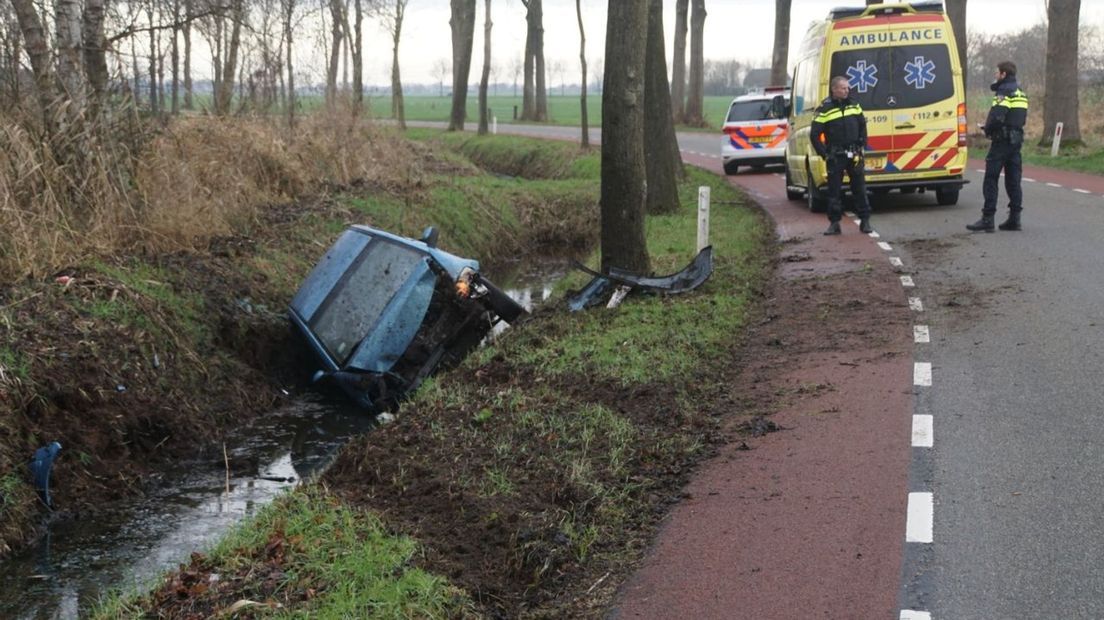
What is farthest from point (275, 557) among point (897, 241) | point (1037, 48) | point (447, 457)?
point (1037, 48)

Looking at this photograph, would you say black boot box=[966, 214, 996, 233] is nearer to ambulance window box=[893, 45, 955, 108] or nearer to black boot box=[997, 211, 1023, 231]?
black boot box=[997, 211, 1023, 231]

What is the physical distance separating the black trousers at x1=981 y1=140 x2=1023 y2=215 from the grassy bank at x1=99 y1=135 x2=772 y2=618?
17.9 ft

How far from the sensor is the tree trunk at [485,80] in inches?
1591

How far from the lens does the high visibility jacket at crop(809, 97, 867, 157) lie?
14992 mm

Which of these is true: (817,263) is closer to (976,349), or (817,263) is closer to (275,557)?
(976,349)

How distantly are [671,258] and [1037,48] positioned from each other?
6161 centimetres

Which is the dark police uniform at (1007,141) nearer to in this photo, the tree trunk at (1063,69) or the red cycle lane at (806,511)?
the red cycle lane at (806,511)

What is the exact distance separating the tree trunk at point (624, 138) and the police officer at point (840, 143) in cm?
426

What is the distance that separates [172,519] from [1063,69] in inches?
1004

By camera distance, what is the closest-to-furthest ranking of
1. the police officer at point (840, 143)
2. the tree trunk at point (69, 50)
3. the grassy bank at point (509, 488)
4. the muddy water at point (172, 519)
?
the grassy bank at point (509, 488)
the muddy water at point (172, 519)
the tree trunk at point (69, 50)
the police officer at point (840, 143)

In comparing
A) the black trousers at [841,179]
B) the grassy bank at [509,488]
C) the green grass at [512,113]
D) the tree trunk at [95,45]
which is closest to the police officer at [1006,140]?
the black trousers at [841,179]

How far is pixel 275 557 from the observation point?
18.7 ft

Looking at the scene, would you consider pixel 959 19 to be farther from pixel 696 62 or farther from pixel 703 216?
pixel 703 216

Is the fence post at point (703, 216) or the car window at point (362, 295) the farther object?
the fence post at point (703, 216)
